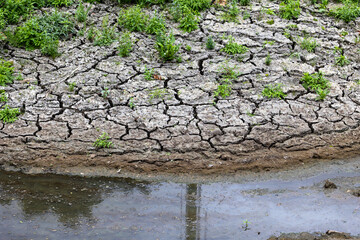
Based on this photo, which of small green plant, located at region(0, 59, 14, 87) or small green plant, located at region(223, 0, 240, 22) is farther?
small green plant, located at region(223, 0, 240, 22)

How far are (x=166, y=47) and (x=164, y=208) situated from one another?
115 inches

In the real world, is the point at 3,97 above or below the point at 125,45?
below

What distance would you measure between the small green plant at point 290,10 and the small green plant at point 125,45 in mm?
2570

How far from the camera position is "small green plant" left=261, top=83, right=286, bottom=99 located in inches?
241

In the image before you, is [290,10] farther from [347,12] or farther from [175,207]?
[175,207]

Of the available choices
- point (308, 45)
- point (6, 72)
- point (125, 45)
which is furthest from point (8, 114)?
point (308, 45)

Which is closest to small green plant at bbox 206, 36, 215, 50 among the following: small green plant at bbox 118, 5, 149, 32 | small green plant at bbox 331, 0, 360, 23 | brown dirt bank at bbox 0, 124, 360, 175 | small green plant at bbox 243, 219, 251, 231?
small green plant at bbox 118, 5, 149, 32

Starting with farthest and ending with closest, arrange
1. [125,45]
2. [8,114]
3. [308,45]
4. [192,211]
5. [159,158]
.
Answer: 1. [308,45]
2. [125,45]
3. [8,114]
4. [159,158]
5. [192,211]

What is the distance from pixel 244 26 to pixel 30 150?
3.92 metres

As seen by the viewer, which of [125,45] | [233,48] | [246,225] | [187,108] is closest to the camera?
[246,225]

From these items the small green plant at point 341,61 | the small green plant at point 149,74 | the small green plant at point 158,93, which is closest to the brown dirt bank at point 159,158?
the small green plant at point 158,93

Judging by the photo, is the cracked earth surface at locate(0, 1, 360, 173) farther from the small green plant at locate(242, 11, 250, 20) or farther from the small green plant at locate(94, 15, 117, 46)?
the small green plant at locate(242, 11, 250, 20)

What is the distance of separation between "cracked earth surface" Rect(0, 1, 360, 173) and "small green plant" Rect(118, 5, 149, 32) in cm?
14

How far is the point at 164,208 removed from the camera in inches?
176
